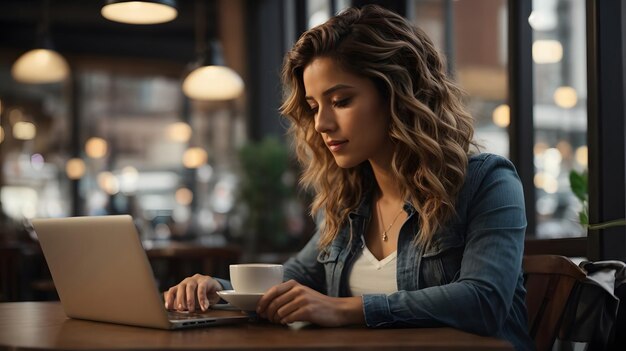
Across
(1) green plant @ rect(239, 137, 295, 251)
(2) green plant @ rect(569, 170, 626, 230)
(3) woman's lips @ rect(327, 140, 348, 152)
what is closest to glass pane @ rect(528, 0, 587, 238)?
(1) green plant @ rect(239, 137, 295, 251)

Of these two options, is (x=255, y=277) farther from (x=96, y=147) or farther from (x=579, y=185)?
(x=96, y=147)

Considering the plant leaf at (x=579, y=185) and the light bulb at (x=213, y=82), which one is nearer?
the plant leaf at (x=579, y=185)

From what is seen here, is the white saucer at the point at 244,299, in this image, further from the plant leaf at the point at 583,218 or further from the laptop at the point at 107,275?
the plant leaf at the point at 583,218

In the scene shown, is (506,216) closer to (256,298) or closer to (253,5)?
(256,298)

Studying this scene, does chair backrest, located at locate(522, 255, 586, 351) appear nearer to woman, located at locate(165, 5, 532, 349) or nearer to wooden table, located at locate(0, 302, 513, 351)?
woman, located at locate(165, 5, 532, 349)

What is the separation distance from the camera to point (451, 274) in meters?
1.98

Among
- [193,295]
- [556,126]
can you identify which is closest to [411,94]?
[193,295]

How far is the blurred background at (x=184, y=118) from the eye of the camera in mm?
7379

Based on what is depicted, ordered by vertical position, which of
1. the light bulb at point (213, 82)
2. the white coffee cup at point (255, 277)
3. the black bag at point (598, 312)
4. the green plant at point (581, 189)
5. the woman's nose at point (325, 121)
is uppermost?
the light bulb at point (213, 82)

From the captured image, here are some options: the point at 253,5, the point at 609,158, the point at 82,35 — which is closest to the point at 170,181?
the point at 82,35

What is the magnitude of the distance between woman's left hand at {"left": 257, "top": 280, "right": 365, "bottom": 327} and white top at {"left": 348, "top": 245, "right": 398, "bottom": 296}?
13.1 inches

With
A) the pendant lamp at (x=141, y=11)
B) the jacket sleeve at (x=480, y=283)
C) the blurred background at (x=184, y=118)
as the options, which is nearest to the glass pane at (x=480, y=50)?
the blurred background at (x=184, y=118)

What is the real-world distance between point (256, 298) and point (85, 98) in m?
12.5

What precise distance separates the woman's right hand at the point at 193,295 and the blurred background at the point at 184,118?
460cm
